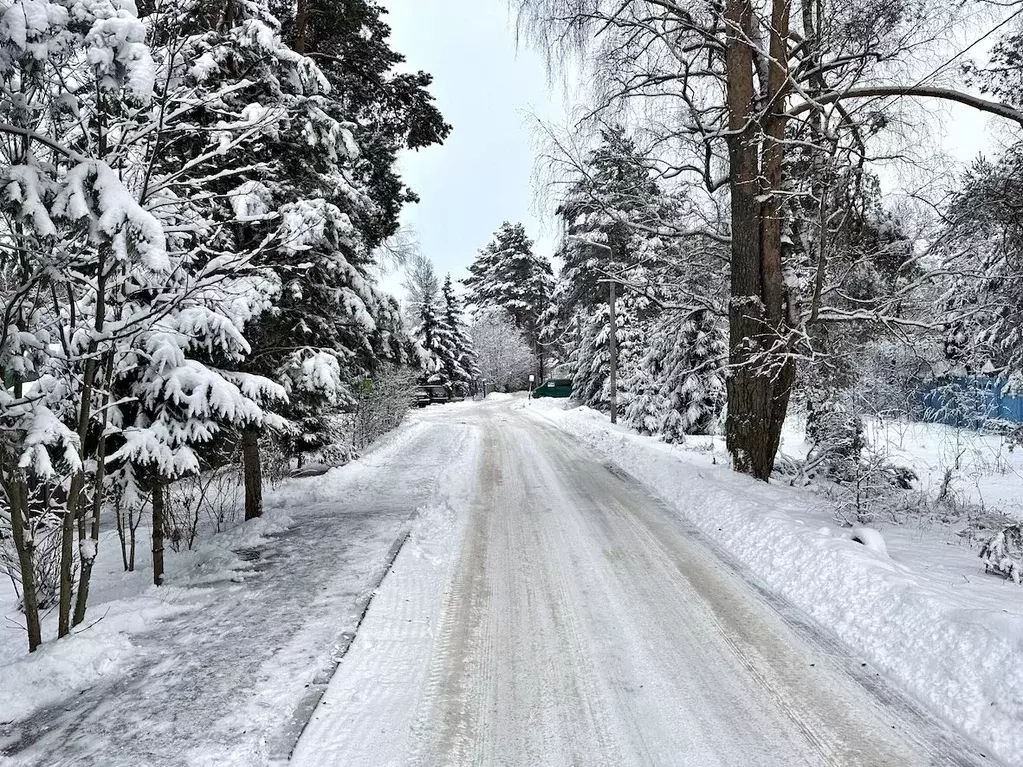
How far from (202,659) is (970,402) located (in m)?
8.49

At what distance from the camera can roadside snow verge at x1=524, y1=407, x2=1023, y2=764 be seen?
2705 millimetres

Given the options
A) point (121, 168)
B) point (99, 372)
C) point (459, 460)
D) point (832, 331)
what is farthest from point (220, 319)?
point (832, 331)

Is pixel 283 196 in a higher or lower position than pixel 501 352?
lower

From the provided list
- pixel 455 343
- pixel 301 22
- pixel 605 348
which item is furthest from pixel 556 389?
pixel 301 22

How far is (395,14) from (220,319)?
7.34 metres

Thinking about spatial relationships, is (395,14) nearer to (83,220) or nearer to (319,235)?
(319,235)

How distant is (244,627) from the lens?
3.91 m

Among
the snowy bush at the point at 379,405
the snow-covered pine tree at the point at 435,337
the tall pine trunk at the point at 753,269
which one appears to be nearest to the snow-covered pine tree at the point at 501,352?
the snow-covered pine tree at the point at 435,337

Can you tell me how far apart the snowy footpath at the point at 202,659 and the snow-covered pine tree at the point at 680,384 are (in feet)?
35.6

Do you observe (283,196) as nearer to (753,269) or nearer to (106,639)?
(106,639)

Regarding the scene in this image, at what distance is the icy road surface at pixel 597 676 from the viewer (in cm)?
257

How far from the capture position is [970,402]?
6.91 meters

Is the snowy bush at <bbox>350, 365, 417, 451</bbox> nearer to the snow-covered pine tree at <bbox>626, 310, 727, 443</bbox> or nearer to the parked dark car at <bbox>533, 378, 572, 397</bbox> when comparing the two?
the snow-covered pine tree at <bbox>626, 310, 727, 443</bbox>

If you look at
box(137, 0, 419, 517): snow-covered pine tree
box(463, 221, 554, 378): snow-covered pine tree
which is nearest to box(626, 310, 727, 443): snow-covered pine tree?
box(137, 0, 419, 517): snow-covered pine tree
